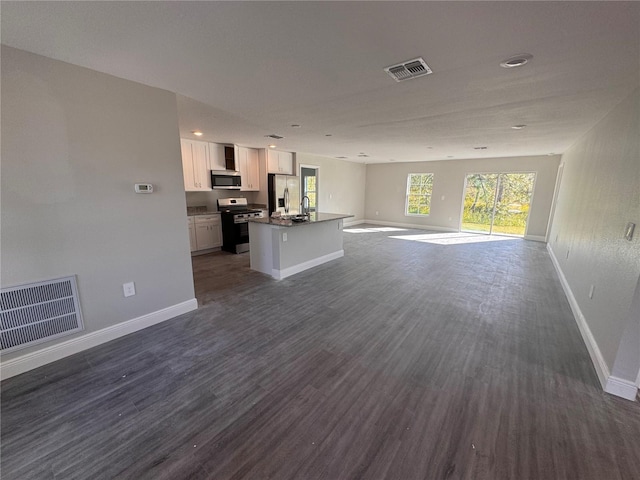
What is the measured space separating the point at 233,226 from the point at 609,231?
17.9 ft

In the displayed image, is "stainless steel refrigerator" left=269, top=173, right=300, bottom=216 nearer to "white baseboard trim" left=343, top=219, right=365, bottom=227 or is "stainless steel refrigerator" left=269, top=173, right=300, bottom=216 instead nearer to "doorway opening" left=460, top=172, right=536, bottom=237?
"white baseboard trim" left=343, top=219, right=365, bottom=227

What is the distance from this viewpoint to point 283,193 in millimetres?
6680

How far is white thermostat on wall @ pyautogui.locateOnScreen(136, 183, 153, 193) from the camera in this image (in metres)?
2.50

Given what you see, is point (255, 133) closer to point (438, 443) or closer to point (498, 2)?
point (498, 2)

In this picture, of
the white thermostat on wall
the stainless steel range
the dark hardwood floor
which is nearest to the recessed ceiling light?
the dark hardwood floor

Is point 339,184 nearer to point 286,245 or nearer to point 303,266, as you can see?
point 303,266

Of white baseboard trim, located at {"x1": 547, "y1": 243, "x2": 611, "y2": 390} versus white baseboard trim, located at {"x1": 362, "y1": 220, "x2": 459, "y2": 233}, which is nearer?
white baseboard trim, located at {"x1": 547, "y1": 243, "x2": 611, "y2": 390}

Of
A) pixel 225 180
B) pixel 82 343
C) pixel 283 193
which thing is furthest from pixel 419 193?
pixel 82 343

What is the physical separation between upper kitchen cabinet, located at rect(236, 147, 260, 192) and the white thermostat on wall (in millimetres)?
3647

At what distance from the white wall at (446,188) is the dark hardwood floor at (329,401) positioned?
5037 millimetres

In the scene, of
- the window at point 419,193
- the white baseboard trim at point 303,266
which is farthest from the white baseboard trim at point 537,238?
the white baseboard trim at point 303,266

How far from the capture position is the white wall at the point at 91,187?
191 centimetres

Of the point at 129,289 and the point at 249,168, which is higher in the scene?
the point at 249,168

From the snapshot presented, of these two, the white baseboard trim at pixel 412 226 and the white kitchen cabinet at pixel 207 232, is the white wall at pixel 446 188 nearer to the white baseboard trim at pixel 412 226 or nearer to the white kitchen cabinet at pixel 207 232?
the white baseboard trim at pixel 412 226
